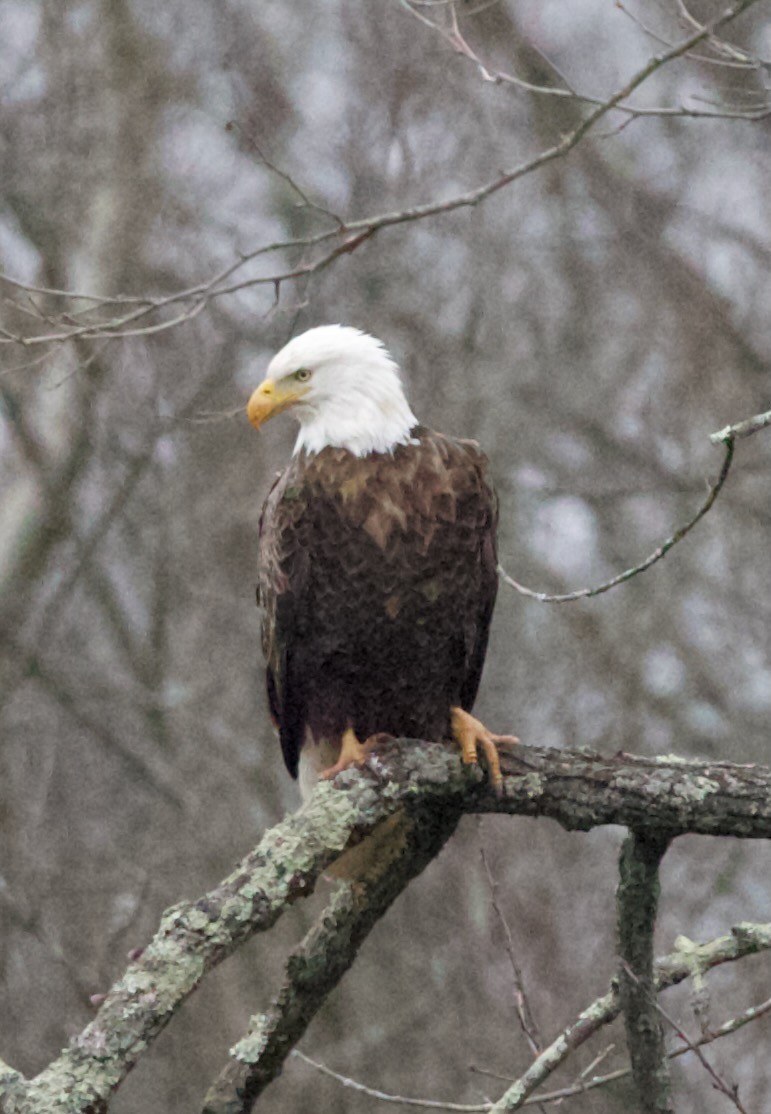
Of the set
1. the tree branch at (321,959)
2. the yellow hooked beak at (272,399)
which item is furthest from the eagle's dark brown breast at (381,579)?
the tree branch at (321,959)

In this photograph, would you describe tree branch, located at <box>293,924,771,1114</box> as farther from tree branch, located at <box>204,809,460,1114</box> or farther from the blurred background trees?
the blurred background trees

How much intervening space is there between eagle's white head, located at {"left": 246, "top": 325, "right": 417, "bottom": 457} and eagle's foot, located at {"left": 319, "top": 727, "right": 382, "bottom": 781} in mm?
663

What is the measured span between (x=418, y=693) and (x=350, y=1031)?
4605mm

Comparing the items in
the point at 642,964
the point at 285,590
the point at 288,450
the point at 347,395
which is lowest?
the point at 642,964

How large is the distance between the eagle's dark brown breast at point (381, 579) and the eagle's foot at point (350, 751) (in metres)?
0.05

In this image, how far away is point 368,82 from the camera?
9398 millimetres

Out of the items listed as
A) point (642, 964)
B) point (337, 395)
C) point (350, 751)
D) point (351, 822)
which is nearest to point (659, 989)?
point (642, 964)

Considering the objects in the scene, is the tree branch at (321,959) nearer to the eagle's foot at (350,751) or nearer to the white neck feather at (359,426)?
the eagle's foot at (350,751)

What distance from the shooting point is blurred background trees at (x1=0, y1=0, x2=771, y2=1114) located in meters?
8.09

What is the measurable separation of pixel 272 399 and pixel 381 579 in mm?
551

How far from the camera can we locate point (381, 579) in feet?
12.3

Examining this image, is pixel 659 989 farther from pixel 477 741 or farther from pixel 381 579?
pixel 381 579

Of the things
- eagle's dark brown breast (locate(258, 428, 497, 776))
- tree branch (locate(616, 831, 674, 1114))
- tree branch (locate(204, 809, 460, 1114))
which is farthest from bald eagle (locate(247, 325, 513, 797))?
tree branch (locate(616, 831, 674, 1114))

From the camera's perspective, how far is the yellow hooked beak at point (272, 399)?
3.94 meters
